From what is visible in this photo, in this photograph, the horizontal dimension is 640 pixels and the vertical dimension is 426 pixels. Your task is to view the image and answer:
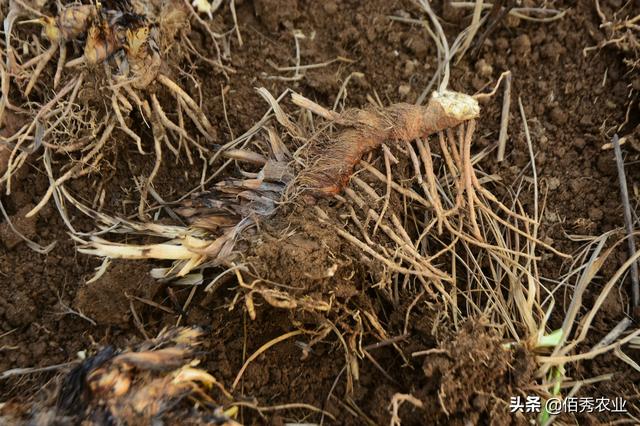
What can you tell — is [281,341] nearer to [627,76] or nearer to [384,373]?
[384,373]

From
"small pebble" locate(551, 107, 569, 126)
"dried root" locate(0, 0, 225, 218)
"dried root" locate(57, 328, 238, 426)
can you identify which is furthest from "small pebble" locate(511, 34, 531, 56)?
"dried root" locate(57, 328, 238, 426)

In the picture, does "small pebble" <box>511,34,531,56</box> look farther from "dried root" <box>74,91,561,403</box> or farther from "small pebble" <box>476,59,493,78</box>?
"dried root" <box>74,91,561,403</box>

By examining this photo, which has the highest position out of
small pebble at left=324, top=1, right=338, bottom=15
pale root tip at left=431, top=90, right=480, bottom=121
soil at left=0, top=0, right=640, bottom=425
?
small pebble at left=324, top=1, right=338, bottom=15

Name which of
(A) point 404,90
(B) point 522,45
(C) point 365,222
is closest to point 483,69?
(B) point 522,45

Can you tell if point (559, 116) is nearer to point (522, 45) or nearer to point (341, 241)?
point (522, 45)

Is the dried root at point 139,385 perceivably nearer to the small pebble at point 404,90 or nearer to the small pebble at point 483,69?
the small pebble at point 404,90

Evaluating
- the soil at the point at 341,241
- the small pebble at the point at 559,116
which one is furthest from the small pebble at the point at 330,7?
the small pebble at the point at 559,116

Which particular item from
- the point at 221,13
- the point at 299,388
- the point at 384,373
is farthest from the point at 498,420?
the point at 221,13
